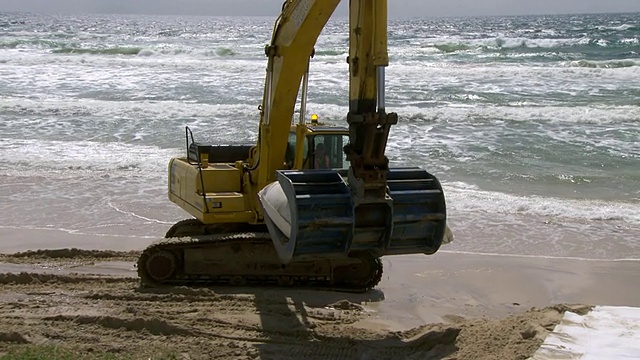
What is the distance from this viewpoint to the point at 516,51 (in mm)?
46812

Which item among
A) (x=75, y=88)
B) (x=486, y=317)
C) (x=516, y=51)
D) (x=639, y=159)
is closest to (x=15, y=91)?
(x=75, y=88)

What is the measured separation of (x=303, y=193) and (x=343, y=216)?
37 centimetres

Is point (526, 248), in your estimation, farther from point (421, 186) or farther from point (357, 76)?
point (357, 76)

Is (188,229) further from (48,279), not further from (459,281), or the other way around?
(459,281)

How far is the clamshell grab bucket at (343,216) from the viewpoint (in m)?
5.73

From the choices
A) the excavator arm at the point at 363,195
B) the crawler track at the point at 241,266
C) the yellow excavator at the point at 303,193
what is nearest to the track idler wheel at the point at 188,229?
the yellow excavator at the point at 303,193

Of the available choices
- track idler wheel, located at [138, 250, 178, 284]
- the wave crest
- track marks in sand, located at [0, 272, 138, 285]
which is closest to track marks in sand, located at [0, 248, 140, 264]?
track marks in sand, located at [0, 272, 138, 285]

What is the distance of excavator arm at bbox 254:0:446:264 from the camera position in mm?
5738

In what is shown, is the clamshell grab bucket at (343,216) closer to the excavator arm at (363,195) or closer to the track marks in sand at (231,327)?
the excavator arm at (363,195)

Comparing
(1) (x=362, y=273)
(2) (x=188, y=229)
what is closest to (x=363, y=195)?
(1) (x=362, y=273)

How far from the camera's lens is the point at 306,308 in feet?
25.0

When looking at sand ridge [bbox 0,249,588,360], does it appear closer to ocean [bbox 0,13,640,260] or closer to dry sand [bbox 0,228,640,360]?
dry sand [bbox 0,228,640,360]

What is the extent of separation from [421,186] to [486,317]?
2135 mm

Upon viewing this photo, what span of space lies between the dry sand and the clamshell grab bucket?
3.33 ft
